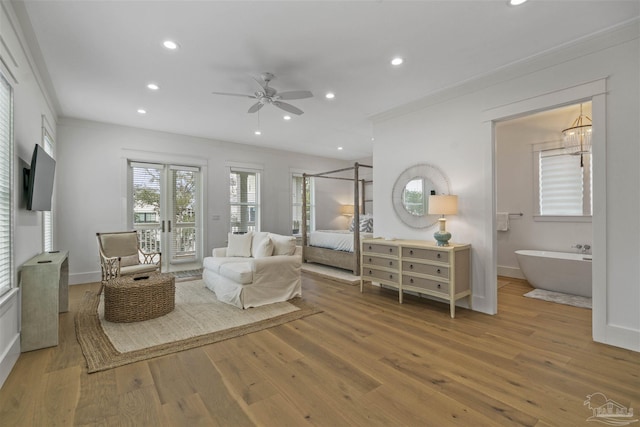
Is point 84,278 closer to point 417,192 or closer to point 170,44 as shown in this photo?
point 170,44

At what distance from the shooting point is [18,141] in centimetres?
259

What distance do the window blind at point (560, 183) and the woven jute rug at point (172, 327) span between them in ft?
14.4

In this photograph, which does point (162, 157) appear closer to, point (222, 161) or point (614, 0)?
point (222, 161)

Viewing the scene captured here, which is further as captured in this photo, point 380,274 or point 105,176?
point 105,176

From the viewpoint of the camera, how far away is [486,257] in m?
3.52

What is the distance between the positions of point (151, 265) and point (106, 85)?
2486 millimetres

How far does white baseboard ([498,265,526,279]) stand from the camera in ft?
16.8

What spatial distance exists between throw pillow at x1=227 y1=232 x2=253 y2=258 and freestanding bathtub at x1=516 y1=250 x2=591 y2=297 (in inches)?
174

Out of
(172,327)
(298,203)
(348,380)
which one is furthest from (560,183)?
(172,327)

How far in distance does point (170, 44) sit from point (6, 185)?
71.9 inches

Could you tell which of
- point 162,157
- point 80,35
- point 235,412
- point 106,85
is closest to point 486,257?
point 235,412

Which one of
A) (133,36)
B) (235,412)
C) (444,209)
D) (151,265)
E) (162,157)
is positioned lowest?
(235,412)

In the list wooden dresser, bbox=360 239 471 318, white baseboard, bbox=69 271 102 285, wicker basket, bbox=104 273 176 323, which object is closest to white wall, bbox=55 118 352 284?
white baseboard, bbox=69 271 102 285

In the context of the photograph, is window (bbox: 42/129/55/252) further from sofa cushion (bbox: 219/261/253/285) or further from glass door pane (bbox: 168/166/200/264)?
sofa cushion (bbox: 219/261/253/285)
